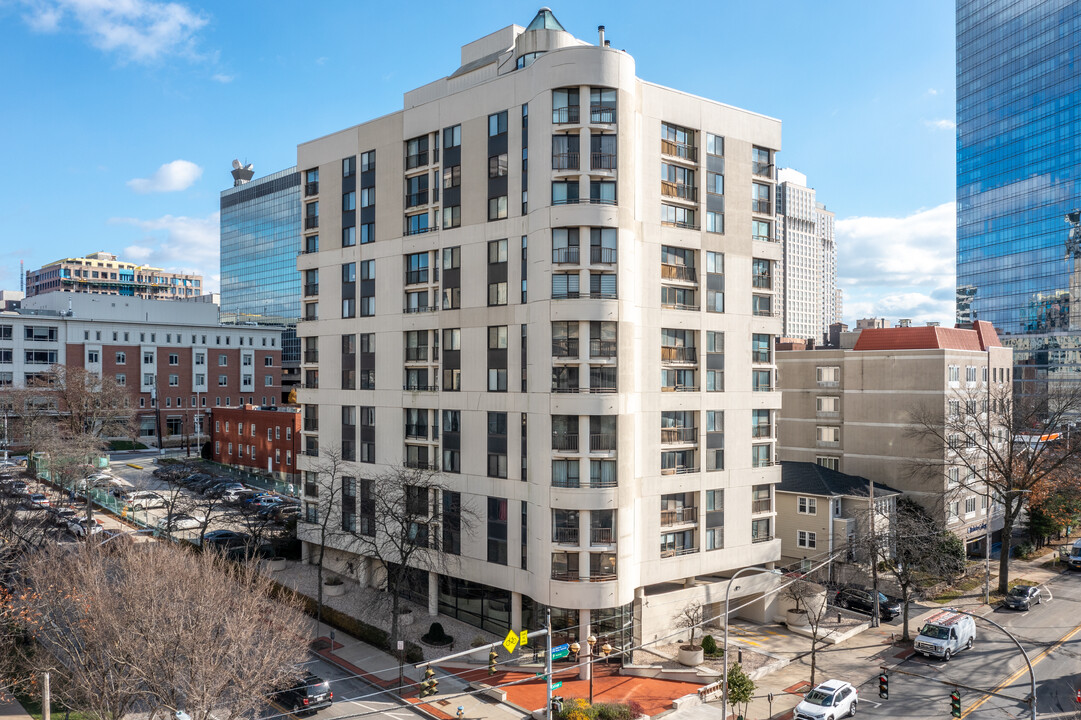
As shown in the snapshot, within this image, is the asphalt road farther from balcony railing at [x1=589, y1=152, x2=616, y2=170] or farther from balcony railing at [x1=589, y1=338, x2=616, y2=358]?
balcony railing at [x1=589, y1=152, x2=616, y2=170]

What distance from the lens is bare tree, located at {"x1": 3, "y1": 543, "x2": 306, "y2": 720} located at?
2570cm

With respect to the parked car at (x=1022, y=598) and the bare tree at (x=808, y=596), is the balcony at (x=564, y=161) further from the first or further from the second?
the parked car at (x=1022, y=598)

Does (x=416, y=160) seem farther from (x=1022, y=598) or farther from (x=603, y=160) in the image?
(x=1022, y=598)

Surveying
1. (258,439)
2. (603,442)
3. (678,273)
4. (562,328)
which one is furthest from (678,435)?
(258,439)

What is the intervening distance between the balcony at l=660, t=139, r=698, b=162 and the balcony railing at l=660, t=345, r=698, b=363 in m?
11.8

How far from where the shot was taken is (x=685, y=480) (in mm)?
43125

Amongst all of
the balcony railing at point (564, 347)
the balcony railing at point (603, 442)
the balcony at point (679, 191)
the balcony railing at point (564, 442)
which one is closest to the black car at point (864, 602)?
the balcony railing at point (603, 442)

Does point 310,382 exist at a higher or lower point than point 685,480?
higher

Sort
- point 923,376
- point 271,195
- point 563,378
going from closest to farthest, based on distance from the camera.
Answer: point 563,378
point 923,376
point 271,195

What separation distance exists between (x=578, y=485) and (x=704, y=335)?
13032 millimetres

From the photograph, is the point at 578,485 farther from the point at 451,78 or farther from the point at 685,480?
the point at 451,78

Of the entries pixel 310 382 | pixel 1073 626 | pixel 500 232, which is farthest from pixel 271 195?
pixel 1073 626

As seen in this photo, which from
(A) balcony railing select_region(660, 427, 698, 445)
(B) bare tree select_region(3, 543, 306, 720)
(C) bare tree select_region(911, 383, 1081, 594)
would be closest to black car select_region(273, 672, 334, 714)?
(B) bare tree select_region(3, 543, 306, 720)

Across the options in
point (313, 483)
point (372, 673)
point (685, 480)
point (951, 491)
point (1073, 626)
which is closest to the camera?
point (372, 673)
